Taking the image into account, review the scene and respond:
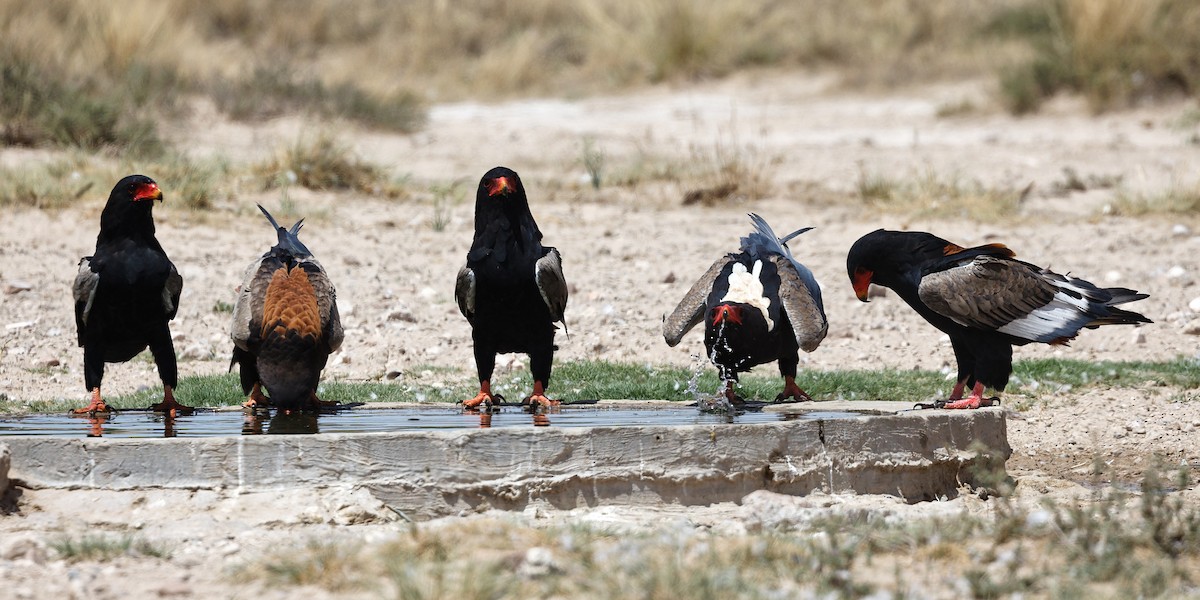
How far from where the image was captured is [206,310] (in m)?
12.3

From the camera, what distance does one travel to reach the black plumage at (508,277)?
26.4ft

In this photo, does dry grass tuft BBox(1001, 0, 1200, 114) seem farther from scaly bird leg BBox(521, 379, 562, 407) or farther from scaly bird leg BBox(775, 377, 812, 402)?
scaly bird leg BBox(521, 379, 562, 407)

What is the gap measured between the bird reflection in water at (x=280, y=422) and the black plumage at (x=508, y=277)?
40.5 inches

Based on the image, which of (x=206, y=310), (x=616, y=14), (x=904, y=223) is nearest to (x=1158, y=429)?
(x=904, y=223)

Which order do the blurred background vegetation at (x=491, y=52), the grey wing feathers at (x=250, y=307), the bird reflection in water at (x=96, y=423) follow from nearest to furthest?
the bird reflection in water at (x=96, y=423), the grey wing feathers at (x=250, y=307), the blurred background vegetation at (x=491, y=52)

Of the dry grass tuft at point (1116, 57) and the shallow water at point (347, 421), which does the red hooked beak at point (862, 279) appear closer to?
the shallow water at point (347, 421)

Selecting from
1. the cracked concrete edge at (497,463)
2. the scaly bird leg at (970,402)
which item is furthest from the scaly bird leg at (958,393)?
the cracked concrete edge at (497,463)

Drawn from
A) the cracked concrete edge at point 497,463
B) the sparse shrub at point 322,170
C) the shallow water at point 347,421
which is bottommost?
the cracked concrete edge at point 497,463

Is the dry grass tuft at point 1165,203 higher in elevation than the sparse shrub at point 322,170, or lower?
lower

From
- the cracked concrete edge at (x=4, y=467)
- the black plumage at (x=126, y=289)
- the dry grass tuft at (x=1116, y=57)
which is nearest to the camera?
the cracked concrete edge at (x=4, y=467)

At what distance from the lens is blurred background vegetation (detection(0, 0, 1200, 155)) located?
17906 millimetres

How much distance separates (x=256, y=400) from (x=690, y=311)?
2.55 m

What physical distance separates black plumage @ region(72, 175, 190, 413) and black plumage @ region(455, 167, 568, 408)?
1.66 m

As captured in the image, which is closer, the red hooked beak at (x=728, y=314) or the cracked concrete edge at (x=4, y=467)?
the cracked concrete edge at (x=4, y=467)
